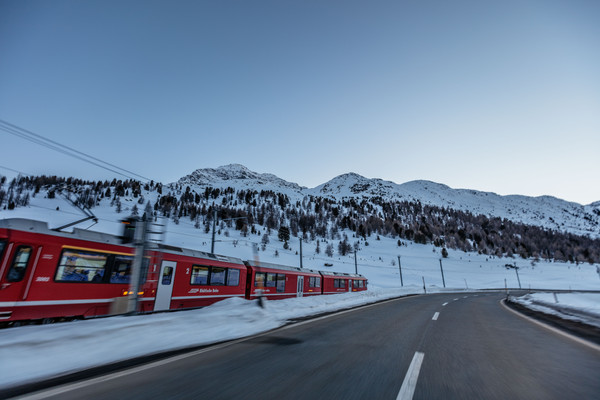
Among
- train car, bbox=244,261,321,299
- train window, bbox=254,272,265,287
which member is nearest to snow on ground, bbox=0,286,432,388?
train car, bbox=244,261,321,299

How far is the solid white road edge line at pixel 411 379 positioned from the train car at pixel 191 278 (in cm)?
998

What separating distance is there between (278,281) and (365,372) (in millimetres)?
17059

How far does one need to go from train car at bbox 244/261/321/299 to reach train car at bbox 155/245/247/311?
110 centimetres

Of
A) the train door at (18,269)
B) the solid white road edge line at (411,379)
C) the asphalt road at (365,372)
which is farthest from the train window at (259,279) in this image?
the solid white road edge line at (411,379)

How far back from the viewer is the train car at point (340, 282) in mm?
27438

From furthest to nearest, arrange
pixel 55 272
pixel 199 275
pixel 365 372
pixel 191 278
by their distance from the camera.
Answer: pixel 199 275
pixel 191 278
pixel 55 272
pixel 365 372

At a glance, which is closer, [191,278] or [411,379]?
[411,379]

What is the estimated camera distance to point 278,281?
66.7 feet

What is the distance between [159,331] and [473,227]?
648ft

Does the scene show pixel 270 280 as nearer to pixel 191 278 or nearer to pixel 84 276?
pixel 191 278

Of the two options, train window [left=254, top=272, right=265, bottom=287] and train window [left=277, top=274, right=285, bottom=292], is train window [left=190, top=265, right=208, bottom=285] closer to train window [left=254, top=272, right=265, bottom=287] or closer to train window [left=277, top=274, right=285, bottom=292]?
train window [left=254, top=272, right=265, bottom=287]

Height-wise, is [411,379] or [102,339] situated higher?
[102,339]

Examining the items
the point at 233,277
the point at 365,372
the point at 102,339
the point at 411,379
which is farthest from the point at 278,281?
the point at 411,379

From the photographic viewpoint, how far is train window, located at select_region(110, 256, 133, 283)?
1094cm
